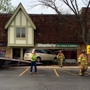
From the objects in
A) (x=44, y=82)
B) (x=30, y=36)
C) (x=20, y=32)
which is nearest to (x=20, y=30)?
(x=20, y=32)

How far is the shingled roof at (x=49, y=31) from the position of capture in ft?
114

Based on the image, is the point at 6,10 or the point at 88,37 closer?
the point at 88,37

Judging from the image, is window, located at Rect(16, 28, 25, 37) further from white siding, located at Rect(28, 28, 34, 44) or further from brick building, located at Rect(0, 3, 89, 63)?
white siding, located at Rect(28, 28, 34, 44)

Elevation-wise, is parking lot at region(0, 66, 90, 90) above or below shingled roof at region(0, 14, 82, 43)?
below

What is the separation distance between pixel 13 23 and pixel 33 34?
112 inches

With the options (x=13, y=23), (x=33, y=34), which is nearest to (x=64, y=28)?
(x=33, y=34)

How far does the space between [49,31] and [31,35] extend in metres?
2.32

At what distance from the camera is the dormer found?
34750 mm

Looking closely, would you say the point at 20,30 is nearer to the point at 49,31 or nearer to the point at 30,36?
the point at 30,36

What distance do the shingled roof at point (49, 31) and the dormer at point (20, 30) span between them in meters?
0.70

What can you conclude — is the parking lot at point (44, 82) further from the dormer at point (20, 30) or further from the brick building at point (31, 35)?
the dormer at point (20, 30)

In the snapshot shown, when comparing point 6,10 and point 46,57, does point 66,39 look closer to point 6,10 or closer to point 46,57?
point 46,57

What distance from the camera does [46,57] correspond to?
108 ft

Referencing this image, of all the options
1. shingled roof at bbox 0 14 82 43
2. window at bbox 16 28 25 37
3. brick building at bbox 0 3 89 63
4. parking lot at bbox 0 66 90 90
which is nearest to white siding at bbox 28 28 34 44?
brick building at bbox 0 3 89 63
